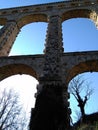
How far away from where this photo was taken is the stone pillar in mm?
17744

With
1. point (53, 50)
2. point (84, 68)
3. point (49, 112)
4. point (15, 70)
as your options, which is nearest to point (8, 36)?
point (15, 70)

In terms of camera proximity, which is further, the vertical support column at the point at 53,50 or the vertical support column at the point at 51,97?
the vertical support column at the point at 53,50

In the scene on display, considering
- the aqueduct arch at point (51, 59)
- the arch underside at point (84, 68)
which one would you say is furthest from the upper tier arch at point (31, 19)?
the arch underside at point (84, 68)

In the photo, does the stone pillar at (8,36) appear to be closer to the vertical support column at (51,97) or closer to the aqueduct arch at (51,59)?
the aqueduct arch at (51,59)

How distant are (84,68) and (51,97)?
3.69 meters

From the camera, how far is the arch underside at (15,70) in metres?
15.5

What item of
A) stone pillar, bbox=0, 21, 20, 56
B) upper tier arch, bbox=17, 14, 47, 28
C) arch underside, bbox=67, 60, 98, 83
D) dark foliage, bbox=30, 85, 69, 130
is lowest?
dark foliage, bbox=30, 85, 69, 130

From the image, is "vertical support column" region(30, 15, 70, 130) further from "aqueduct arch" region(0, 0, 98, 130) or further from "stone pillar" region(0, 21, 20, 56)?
"stone pillar" region(0, 21, 20, 56)

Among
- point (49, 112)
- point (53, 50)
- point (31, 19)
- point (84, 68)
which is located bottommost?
point (49, 112)

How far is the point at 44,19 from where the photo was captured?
21312 mm

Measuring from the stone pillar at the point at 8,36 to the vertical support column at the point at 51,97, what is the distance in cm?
352

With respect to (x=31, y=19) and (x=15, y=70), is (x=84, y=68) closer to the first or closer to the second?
(x=15, y=70)

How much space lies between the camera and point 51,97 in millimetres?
12227

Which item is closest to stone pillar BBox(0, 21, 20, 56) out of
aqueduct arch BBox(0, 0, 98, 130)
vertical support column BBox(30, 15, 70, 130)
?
aqueduct arch BBox(0, 0, 98, 130)
